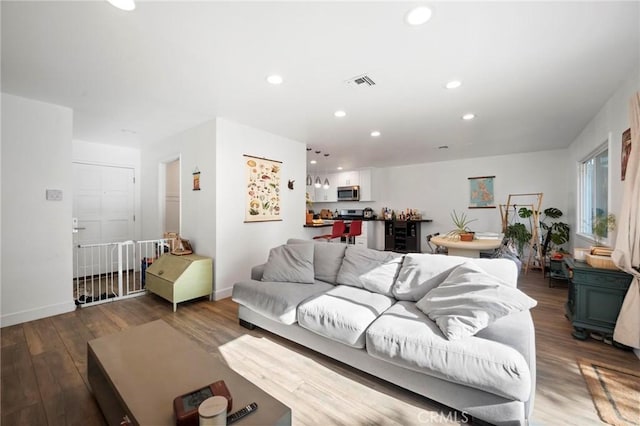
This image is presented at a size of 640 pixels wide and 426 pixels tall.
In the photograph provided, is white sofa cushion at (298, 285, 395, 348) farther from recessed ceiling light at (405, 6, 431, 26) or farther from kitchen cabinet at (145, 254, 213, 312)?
recessed ceiling light at (405, 6, 431, 26)

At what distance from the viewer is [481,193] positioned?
20.3ft

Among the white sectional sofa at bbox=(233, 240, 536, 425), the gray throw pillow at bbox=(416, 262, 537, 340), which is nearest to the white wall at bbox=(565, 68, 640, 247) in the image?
the white sectional sofa at bbox=(233, 240, 536, 425)

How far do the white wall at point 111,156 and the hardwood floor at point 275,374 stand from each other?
271cm

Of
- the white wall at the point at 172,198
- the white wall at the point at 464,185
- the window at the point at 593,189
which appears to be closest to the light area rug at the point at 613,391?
the window at the point at 593,189

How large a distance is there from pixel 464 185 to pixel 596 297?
4.32 meters

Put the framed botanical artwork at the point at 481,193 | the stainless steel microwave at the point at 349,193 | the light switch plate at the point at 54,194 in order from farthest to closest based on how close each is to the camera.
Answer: the stainless steel microwave at the point at 349,193 < the framed botanical artwork at the point at 481,193 < the light switch plate at the point at 54,194

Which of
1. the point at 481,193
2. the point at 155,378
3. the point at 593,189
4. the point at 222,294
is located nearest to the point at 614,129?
the point at 593,189

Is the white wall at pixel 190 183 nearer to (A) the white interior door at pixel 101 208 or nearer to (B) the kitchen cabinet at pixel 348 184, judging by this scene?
(A) the white interior door at pixel 101 208

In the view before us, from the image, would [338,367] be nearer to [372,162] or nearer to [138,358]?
[138,358]

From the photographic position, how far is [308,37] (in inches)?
74.7

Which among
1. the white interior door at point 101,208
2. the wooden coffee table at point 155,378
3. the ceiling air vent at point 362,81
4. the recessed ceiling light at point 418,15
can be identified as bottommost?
the wooden coffee table at point 155,378

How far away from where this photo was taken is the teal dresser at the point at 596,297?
2.35m

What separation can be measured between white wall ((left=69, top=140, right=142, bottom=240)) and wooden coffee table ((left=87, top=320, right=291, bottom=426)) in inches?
167

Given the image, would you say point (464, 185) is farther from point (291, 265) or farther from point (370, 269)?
point (291, 265)
